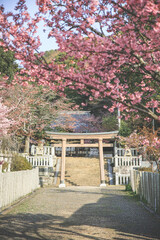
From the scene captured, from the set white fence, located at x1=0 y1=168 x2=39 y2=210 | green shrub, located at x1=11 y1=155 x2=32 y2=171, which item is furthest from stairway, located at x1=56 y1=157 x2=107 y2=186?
white fence, located at x1=0 y1=168 x2=39 y2=210

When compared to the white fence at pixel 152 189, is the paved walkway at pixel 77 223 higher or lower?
lower

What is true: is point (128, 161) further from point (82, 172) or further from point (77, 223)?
point (77, 223)

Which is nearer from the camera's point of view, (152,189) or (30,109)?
(152,189)

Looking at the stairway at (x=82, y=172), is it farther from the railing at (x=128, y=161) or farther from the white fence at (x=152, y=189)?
the white fence at (x=152, y=189)

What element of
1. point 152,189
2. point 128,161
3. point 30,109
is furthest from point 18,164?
point 128,161

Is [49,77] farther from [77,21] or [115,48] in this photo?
[115,48]

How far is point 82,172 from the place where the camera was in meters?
21.1

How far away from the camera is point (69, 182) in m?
19.4

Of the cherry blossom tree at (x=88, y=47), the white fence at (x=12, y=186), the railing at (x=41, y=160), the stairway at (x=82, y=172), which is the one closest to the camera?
the cherry blossom tree at (x=88, y=47)

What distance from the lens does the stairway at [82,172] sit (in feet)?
63.3

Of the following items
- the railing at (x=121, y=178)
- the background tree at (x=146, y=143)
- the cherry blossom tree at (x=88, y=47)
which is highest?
the cherry blossom tree at (x=88, y=47)

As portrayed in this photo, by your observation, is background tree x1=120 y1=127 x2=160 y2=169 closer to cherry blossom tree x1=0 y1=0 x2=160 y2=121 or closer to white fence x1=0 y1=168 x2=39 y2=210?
white fence x1=0 y1=168 x2=39 y2=210

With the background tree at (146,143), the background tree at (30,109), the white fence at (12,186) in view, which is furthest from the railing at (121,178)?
the white fence at (12,186)

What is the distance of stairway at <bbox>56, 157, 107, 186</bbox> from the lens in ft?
63.3
